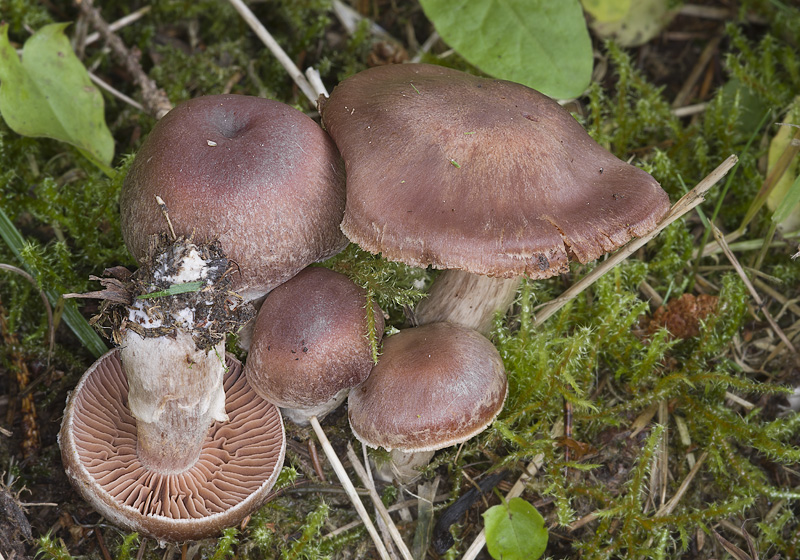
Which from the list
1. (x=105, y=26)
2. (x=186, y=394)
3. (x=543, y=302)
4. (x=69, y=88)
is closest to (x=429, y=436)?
(x=186, y=394)

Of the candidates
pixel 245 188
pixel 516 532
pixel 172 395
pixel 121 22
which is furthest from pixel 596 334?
pixel 121 22

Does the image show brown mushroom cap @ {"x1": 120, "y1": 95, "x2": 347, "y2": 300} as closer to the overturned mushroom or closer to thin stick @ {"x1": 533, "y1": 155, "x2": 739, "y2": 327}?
the overturned mushroom

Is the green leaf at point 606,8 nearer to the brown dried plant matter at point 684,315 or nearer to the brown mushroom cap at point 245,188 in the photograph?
the brown dried plant matter at point 684,315

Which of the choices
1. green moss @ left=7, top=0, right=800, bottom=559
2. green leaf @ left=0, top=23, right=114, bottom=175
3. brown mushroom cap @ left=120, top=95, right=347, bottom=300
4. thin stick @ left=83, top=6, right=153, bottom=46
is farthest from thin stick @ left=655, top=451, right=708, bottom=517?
thin stick @ left=83, top=6, right=153, bottom=46

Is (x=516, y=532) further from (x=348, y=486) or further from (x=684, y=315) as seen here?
(x=684, y=315)

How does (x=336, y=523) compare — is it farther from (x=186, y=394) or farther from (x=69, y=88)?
(x=69, y=88)
